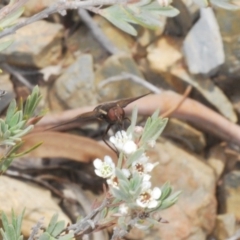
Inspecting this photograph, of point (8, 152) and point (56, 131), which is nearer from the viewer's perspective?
point (8, 152)

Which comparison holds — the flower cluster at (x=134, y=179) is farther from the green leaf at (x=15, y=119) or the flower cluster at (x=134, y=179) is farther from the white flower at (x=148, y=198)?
the green leaf at (x=15, y=119)

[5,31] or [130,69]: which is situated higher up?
[5,31]

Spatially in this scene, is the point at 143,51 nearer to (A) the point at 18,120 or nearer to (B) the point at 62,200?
(B) the point at 62,200

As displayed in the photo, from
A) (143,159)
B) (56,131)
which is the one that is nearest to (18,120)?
(143,159)

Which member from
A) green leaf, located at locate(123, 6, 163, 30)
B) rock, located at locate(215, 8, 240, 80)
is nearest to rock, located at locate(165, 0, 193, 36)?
rock, located at locate(215, 8, 240, 80)

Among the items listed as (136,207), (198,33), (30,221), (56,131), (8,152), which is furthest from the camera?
(198,33)

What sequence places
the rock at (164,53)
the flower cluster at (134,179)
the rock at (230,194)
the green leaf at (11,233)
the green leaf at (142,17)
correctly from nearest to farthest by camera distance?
1. the flower cluster at (134,179)
2. the green leaf at (11,233)
3. the green leaf at (142,17)
4. the rock at (230,194)
5. the rock at (164,53)

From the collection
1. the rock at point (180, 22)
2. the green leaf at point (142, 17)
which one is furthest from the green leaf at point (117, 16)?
the rock at point (180, 22)
